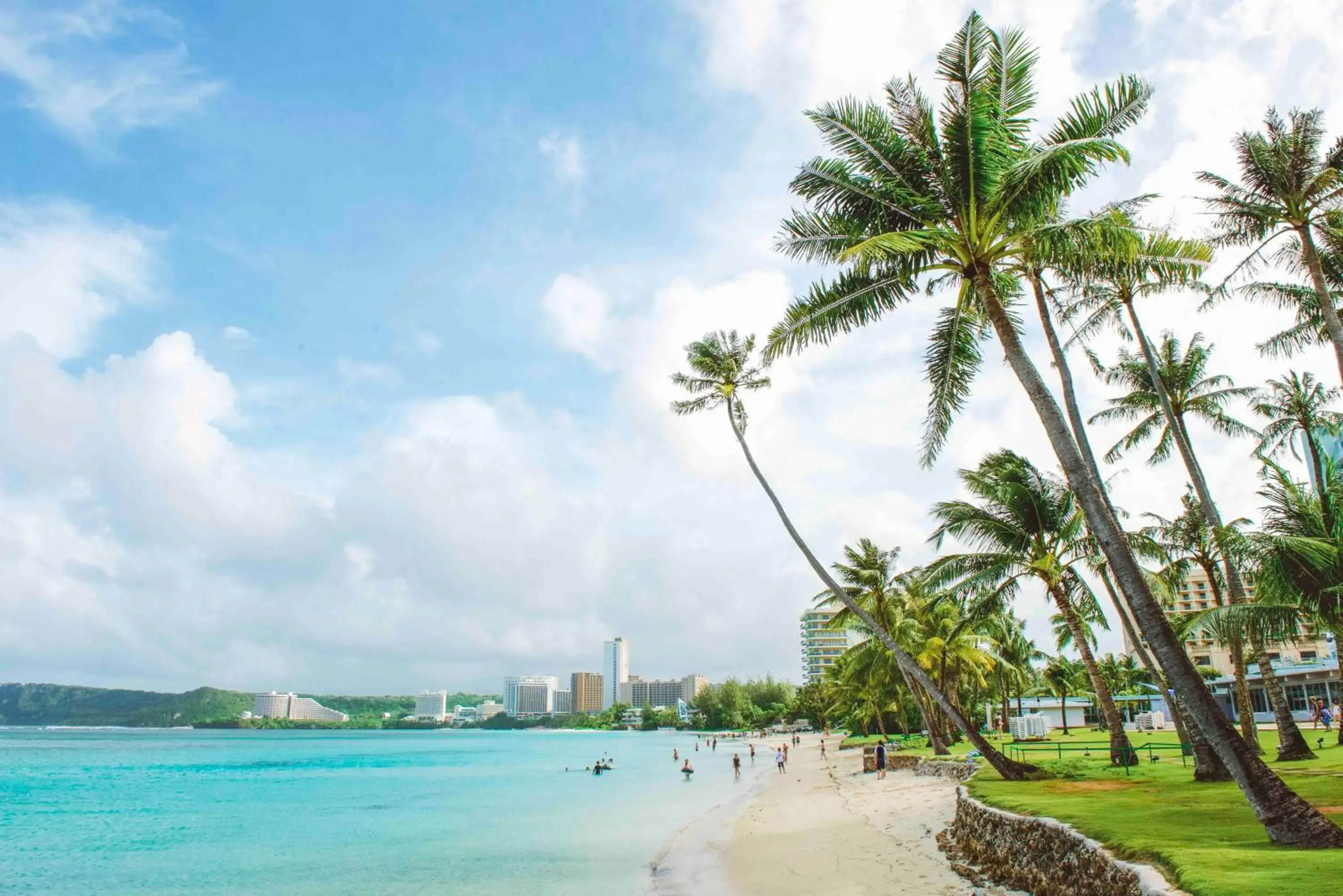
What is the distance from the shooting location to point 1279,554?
425 inches

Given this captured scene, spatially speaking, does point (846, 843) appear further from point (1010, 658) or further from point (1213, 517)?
point (1010, 658)

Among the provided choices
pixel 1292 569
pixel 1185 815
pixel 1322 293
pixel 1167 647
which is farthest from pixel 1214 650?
pixel 1167 647

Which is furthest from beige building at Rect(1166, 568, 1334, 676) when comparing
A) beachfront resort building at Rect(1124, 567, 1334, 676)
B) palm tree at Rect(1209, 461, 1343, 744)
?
palm tree at Rect(1209, 461, 1343, 744)

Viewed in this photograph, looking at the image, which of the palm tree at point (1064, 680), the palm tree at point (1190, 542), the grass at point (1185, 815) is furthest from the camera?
the palm tree at point (1064, 680)

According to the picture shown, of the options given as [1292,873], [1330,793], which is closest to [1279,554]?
[1330,793]

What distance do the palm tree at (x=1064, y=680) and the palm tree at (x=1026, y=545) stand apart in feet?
68.0

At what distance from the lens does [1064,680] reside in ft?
173

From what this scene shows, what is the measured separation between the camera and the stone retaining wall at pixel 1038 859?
6.89 meters

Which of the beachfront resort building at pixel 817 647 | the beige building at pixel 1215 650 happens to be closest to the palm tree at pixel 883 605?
the beige building at pixel 1215 650

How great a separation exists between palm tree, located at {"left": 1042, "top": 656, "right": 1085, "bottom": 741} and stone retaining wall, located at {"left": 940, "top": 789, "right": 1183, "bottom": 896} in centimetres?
2771

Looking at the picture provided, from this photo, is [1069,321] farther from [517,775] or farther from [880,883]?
[517,775]

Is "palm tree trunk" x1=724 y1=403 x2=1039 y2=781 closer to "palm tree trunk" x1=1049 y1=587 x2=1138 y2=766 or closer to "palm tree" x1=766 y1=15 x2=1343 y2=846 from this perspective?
Result: "palm tree trunk" x1=1049 y1=587 x2=1138 y2=766

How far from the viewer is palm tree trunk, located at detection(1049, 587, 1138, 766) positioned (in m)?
17.4

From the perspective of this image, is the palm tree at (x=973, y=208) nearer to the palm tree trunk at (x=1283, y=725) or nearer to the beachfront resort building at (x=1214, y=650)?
the palm tree trunk at (x=1283, y=725)
